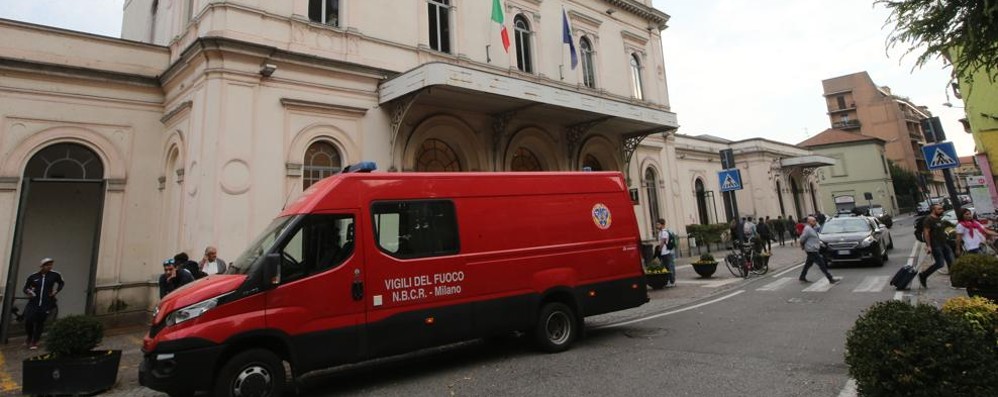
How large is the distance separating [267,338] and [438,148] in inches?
387

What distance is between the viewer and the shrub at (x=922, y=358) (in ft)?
10.3

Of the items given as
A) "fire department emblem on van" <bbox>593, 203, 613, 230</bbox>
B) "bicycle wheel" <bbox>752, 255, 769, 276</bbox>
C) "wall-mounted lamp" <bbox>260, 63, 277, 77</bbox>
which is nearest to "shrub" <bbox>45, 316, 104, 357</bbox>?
"wall-mounted lamp" <bbox>260, 63, 277, 77</bbox>

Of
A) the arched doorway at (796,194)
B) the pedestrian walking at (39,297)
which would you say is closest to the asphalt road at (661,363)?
the pedestrian walking at (39,297)

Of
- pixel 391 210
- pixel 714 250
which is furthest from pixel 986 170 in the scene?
pixel 391 210

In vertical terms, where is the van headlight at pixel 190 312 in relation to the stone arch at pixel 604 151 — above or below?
below

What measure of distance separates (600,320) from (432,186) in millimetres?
4700

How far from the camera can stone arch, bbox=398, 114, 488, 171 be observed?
530 inches

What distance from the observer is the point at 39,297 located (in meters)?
9.15

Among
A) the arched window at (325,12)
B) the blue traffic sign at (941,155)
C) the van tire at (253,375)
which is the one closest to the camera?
the van tire at (253,375)

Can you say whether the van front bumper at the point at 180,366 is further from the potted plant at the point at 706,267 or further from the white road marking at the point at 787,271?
the white road marking at the point at 787,271

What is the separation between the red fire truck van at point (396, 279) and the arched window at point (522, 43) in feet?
34.1

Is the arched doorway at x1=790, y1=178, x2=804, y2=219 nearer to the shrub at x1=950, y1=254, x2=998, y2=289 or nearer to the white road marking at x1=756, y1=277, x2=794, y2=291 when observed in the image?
the white road marking at x1=756, y1=277, x2=794, y2=291

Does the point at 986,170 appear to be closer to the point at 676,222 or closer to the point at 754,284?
the point at 676,222

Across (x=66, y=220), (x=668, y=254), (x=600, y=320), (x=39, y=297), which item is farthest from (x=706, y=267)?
(x=66, y=220)
